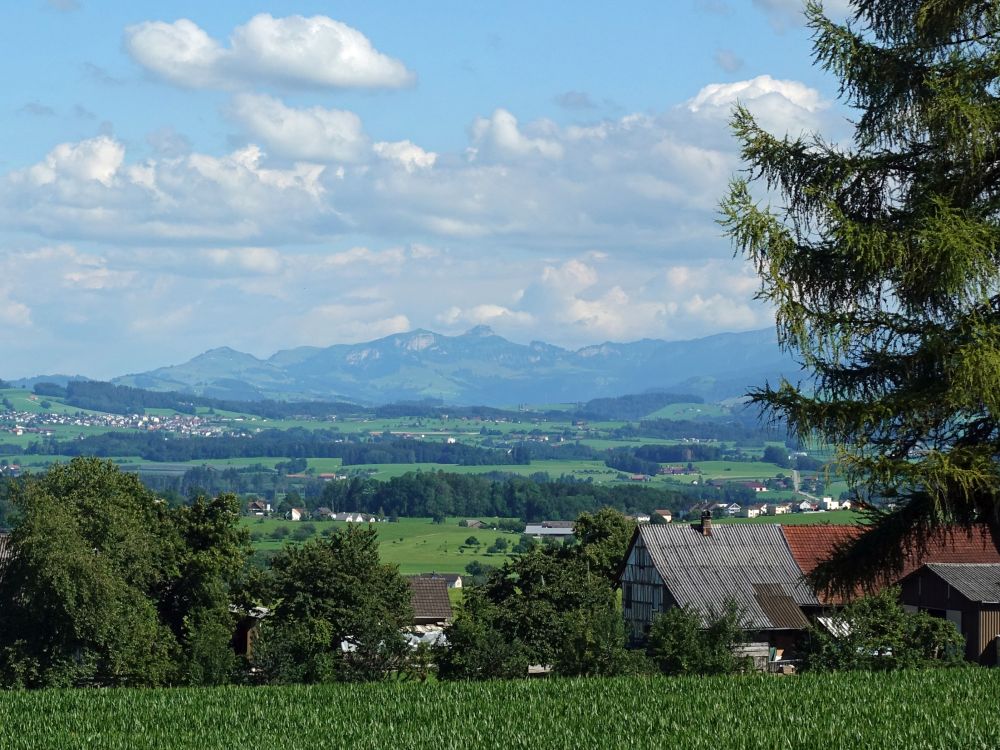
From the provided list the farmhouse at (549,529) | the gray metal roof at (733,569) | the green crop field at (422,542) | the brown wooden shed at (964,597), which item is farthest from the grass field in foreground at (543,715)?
the farmhouse at (549,529)

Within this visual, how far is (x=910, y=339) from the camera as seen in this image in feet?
57.9

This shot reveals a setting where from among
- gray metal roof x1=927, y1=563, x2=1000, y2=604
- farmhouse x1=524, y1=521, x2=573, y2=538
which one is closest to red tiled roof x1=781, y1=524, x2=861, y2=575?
gray metal roof x1=927, y1=563, x2=1000, y2=604

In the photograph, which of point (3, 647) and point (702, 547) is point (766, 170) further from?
point (702, 547)

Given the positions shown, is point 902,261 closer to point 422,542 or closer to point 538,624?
point 538,624

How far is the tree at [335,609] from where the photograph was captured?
48.3m

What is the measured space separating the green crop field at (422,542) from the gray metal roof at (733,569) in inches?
2500

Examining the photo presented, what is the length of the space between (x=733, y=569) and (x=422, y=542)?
104m

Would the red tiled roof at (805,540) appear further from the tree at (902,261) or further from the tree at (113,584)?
the tree at (902,261)

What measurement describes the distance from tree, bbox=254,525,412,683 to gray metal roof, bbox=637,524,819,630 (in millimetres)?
16411

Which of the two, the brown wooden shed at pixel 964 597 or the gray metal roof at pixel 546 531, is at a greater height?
the brown wooden shed at pixel 964 597

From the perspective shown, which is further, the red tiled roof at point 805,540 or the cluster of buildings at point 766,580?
the red tiled roof at point 805,540

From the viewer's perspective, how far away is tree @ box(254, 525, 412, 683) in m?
48.3

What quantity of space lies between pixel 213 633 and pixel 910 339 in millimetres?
40652

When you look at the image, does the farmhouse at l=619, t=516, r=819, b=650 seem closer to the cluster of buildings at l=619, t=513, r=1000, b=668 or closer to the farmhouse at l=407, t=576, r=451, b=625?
the cluster of buildings at l=619, t=513, r=1000, b=668
